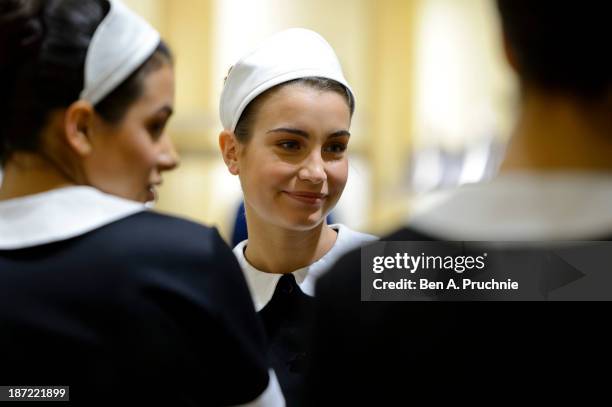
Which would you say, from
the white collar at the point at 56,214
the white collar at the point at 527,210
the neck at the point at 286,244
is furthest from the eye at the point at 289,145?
the white collar at the point at 527,210

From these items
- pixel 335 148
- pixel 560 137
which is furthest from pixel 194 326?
pixel 560 137

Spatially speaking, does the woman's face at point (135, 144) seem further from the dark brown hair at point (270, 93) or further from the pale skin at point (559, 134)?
the pale skin at point (559, 134)

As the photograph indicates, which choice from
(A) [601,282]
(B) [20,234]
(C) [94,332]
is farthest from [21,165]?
(A) [601,282]

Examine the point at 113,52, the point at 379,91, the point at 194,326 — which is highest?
the point at 379,91

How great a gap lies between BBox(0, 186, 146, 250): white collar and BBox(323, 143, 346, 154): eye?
10.6 inches

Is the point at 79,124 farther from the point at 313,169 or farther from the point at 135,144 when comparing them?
the point at 313,169

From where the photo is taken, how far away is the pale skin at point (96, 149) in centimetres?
91

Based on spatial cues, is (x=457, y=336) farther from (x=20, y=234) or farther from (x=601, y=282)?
(x=20, y=234)

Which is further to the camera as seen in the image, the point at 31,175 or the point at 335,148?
the point at 335,148

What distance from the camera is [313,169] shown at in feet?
3.34

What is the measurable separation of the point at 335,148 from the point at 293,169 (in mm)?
65

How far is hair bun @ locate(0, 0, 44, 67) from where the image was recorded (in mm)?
872

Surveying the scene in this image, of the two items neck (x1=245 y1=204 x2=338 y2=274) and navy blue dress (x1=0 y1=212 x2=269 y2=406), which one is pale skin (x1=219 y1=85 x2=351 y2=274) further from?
navy blue dress (x1=0 y1=212 x2=269 y2=406)

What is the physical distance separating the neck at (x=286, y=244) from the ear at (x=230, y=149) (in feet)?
0.20
